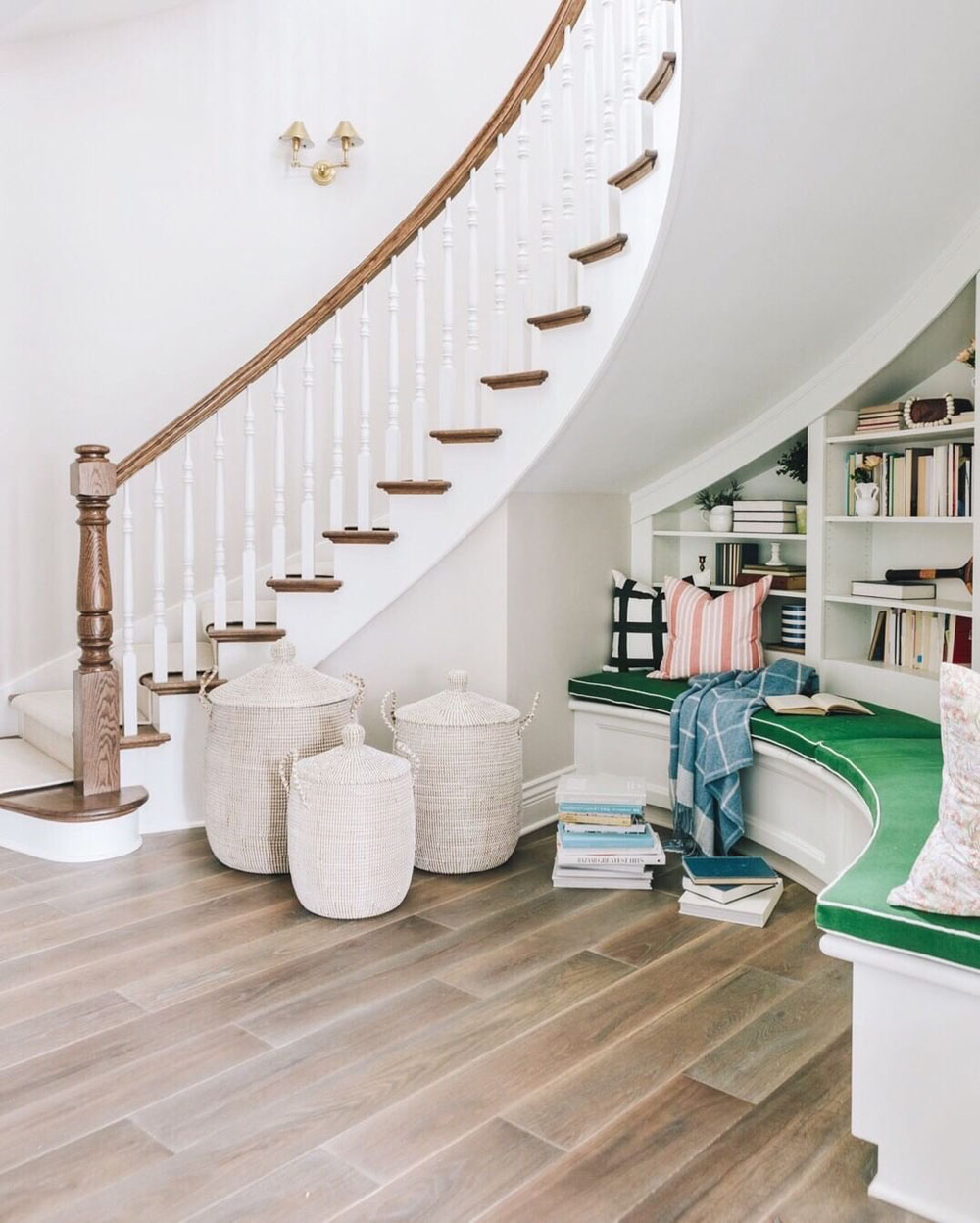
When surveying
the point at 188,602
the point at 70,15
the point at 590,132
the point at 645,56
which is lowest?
the point at 188,602

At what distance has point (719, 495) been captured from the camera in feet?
14.8

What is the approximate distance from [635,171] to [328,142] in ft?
8.02

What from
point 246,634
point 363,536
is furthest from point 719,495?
point 246,634

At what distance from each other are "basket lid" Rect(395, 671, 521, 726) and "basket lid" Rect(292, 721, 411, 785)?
0.27 metres

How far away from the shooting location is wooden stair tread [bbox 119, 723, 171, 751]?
380 centimetres

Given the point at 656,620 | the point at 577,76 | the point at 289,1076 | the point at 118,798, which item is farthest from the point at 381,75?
the point at 289,1076

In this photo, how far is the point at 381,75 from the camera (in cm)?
511

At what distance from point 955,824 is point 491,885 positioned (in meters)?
1.79

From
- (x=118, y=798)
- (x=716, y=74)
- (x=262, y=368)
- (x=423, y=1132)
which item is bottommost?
(x=423, y=1132)

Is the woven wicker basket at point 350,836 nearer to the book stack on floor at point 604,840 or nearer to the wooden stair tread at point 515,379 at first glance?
the book stack on floor at point 604,840

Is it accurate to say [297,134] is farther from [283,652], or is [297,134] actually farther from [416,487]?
[283,652]

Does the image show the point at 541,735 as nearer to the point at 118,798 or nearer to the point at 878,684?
the point at 878,684

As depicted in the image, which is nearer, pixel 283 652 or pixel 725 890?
pixel 725 890

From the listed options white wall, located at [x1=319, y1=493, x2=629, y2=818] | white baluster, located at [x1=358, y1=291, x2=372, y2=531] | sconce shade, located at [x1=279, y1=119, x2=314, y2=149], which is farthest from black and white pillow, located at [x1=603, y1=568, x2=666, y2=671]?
sconce shade, located at [x1=279, y1=119, x2=314, y2=149]
